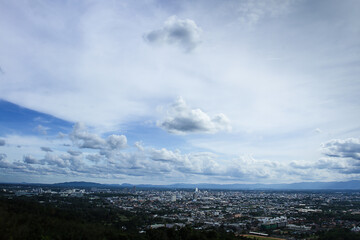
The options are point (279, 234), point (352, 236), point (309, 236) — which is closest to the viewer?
point (352, 236)

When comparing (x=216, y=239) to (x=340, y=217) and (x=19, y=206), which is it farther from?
(x=340, y=217)

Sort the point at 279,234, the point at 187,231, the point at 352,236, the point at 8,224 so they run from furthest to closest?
the point at 279,234
the point at 352,236
the point at 187,231
the point at 8,224

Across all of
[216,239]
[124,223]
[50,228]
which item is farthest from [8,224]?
[124,223]

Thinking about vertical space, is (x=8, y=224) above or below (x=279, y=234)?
above

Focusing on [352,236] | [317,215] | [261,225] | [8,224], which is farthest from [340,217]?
[8,224]

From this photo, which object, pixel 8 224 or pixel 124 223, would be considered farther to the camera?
pixel 124 223

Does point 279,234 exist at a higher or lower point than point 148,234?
lower

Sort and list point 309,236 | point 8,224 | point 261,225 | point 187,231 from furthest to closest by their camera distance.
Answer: point 261,225
point 309,236
point 187,231
point 8,224

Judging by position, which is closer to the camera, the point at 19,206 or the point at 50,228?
the point at 50,228

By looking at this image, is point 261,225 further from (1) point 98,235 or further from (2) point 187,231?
(1) point 98,235
